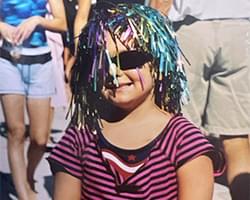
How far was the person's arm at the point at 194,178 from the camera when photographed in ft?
8.57

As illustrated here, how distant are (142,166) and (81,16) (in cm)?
58

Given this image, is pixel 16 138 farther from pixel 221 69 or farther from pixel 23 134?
pixel 221 69

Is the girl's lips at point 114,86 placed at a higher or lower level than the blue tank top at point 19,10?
lower

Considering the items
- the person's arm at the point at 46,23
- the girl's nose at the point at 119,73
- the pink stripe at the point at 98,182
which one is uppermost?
the person's arm at the point at 46,23

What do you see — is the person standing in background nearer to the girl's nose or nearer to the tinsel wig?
the tinsel wig

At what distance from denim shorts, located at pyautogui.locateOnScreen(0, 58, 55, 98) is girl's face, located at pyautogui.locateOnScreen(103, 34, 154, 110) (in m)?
0.21

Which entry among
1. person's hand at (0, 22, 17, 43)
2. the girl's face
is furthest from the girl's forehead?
person's hand at (0, 22, 17, 43)

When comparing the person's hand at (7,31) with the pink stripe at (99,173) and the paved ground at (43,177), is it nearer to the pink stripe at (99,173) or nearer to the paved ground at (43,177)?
the paved ground at (43,177)

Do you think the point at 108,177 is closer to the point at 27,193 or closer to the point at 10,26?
the point at 27,193

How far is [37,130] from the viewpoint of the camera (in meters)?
2.65

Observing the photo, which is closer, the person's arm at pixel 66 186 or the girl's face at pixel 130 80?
the girl's face at pixel 130 80

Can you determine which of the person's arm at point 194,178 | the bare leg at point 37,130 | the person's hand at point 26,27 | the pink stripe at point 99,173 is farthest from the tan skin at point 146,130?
the person's hand at point 26,27

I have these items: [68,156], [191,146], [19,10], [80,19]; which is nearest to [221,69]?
[191,146]

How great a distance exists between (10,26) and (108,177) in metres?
0.65
